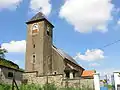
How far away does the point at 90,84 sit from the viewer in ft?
93.8

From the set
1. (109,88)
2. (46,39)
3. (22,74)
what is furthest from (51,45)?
(109,88)

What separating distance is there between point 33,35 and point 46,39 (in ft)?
8.49

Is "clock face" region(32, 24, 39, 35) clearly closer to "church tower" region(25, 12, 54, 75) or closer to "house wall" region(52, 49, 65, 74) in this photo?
"church tower" region(25, 12, 54, 75)

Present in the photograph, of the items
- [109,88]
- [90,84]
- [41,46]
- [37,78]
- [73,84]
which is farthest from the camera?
[41,46]

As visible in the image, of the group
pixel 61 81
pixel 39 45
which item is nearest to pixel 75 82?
pixel 61 81

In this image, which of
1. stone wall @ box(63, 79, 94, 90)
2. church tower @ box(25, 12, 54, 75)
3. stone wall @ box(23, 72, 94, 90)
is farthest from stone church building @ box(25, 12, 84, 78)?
stone wall @ box(63, 79, 94, 90)

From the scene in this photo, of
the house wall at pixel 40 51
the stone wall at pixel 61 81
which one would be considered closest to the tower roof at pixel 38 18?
the house wall at pixel 40 51

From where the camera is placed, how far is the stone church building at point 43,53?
129 feet

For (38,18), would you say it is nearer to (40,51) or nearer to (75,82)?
(40,51)

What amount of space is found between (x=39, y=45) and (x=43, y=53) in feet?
5.90

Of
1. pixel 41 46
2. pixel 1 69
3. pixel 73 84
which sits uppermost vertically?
pixel 41 46

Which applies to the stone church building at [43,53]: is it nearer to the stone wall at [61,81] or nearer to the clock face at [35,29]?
the clock face at [35,29]

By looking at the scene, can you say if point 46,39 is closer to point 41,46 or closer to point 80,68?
point 41,46

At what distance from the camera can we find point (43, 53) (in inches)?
1542
